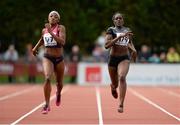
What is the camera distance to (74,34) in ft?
179

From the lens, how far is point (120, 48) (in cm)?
1692

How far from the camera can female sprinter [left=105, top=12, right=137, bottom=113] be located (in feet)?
54.5

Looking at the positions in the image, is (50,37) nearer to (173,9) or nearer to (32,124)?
(32,124)

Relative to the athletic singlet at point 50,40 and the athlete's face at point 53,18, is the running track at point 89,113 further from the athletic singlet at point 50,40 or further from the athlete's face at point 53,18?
the athlete's face at point 53,18

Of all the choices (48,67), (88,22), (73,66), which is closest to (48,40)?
(48,67)

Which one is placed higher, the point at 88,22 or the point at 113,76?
the point at 88,22

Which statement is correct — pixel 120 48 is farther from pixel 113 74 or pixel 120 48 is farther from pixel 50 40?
pixel 50 40

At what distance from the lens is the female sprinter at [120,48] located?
1662 cm

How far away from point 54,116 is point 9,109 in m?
2.59

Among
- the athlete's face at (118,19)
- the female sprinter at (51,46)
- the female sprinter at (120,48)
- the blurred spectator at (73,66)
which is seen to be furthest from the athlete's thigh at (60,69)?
the blurred spectator at (73,66)

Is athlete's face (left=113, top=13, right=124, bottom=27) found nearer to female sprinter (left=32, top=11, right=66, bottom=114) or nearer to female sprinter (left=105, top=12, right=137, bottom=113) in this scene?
female sprinter (left=105, top=12, right=137, bottom=113)

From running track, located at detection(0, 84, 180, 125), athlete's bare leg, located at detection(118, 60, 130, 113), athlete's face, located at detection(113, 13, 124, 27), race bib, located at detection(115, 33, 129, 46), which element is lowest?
running track, located at detection(0, 84, 180, 125)

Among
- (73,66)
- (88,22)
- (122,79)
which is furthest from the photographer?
(88,22)

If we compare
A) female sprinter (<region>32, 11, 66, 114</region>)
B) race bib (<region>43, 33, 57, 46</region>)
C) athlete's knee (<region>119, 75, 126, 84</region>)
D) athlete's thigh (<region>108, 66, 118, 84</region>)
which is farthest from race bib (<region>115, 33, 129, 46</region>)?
race bib (<region>43, 33, 57, 46</region>)
